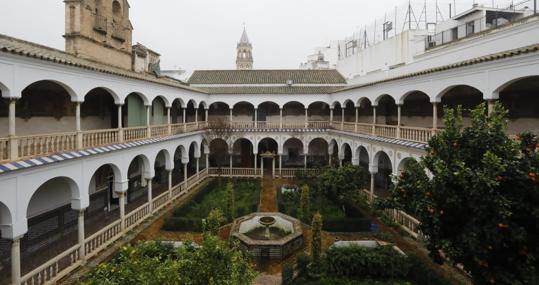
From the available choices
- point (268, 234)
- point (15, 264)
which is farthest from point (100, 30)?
point (268, 234)

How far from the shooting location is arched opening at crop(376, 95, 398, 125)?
2028 centimetres

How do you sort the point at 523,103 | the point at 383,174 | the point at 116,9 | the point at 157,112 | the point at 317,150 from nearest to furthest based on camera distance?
the point at 523,103, the point at 116,9, the point at 157,112, the point at 383,174, the point at 317,150

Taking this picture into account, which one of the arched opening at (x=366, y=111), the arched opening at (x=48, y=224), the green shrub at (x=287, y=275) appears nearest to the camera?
the green shrub at (x=287, y=275)

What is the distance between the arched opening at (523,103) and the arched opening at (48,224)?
16.7 m

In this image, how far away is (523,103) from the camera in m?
12.1

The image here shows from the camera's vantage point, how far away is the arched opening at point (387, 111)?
2028 centimetres

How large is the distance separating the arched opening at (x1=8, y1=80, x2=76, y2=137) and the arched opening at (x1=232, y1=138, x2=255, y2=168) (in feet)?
52.3

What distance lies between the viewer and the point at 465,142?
6.82m

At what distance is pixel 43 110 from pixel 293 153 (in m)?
20.0

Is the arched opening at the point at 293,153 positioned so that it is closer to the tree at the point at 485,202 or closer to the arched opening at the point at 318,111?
the arched opening at the point at 318,111

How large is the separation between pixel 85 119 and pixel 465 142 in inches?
603

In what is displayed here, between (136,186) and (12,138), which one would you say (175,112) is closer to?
(136,186)

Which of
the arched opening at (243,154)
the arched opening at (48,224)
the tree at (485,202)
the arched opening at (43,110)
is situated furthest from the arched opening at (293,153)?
the tree at (485,202)

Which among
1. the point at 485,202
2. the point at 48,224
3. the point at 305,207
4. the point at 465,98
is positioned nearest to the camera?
the point at 485,202
